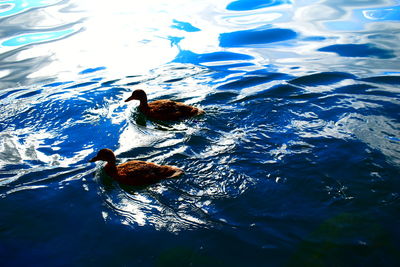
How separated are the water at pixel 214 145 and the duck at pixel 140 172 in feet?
0.45

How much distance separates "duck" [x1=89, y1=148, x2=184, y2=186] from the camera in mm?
5359

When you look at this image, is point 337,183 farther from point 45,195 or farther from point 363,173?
point 45,195

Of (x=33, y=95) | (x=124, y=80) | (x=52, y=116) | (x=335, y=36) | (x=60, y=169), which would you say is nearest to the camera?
(x=60, y=169)

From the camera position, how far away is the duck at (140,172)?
17.6ft

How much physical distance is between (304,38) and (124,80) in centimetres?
583

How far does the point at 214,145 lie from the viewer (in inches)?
245

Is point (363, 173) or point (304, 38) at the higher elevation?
point (304, 38)

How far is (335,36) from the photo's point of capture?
1170cm

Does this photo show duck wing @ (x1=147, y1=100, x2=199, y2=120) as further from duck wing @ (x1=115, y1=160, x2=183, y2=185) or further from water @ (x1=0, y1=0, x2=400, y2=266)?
duck wing @ (x1=115, y1=160, x2=183, y2=185)

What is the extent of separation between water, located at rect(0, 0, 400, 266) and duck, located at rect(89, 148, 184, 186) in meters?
0.14

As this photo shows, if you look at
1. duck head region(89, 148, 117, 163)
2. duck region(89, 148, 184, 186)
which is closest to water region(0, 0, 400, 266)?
duck region(89, 148, 184, 186)

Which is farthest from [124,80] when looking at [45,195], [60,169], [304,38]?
[304,38]

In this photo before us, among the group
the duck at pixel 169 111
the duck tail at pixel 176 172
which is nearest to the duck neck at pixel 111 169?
the duck tail at pixel 176 172

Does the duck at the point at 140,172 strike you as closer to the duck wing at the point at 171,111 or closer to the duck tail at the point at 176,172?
the duck tail at the point at 176,172
